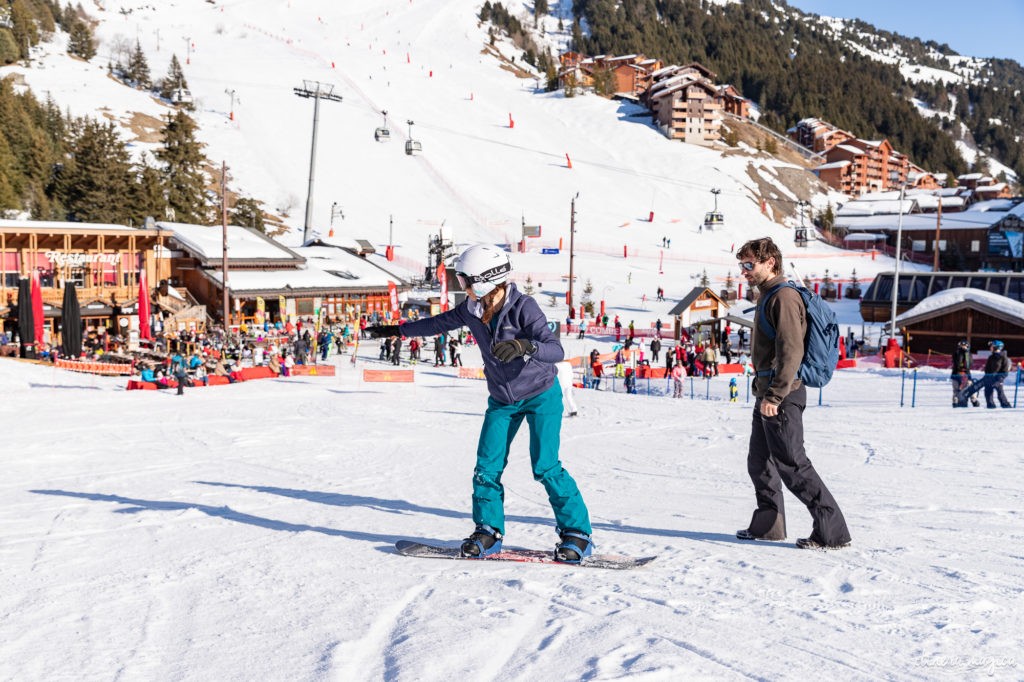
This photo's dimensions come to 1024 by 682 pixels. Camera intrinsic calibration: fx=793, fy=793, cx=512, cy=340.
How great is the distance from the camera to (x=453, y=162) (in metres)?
72.3

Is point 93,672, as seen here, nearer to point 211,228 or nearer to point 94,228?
point 94,228

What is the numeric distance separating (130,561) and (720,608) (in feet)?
9.97

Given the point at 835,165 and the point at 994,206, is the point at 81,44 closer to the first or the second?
the point at 835,165

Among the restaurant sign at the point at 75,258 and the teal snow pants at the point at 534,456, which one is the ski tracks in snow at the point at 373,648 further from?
the restaurant sign at the point at 75,258

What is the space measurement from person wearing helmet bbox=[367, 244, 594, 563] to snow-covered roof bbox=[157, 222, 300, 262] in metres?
32.6

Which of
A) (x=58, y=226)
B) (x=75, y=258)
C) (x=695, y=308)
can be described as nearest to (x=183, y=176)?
(x=75, y=258)

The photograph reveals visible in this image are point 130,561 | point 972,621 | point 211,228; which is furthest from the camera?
point 211,228

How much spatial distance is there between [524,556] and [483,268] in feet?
4.99

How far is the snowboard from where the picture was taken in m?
3.98

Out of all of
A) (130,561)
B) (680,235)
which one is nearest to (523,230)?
(680,235)

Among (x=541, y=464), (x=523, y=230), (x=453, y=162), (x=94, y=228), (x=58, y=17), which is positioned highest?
(x=58, y=17)

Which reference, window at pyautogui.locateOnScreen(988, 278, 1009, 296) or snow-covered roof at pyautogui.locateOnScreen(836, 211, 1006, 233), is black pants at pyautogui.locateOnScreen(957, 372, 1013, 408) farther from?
snow-covered roof at pyautogui.locateOnScreen(836, 211, 1006, 233)

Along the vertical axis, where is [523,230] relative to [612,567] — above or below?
above

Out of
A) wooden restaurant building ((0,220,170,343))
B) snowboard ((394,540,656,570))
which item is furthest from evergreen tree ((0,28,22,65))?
snowboard ((394,540,656,570))
